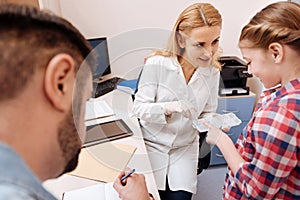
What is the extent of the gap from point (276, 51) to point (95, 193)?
29.6 inches

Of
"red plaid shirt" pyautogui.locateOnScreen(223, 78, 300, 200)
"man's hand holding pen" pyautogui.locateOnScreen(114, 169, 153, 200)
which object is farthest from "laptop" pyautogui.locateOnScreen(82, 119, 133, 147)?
"red plaid shirt" pyautogui.locateOnScreen(223, 78, 300, 200)

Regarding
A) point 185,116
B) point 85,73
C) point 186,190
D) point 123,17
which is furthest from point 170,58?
point 123,17

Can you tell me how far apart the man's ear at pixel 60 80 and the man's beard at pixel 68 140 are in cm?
3

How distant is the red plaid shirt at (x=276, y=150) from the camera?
0.85 metres

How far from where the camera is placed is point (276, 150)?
0.86 metres

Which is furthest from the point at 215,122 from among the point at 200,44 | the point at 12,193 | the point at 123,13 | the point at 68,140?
the point at 123,13

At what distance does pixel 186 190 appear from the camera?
1476 mm

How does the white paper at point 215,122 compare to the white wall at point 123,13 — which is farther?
the white wall at point 123,13

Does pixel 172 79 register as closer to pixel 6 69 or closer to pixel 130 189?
pixel 130 189

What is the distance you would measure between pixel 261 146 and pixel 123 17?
1900 mm

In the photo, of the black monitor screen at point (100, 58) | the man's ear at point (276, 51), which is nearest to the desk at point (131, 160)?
the black monitor screen at point (100, 58)

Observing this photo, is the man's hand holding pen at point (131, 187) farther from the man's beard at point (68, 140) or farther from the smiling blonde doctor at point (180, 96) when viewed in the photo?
the man's beard at point (68, 140)

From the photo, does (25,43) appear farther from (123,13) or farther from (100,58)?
(123,13)

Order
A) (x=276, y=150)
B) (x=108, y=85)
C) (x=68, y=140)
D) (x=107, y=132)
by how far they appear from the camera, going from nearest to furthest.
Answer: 1. (x=68, y=140)
2. (x=276, y=150)
3. (x=107, y=132)
4. (x=108, y=85)
